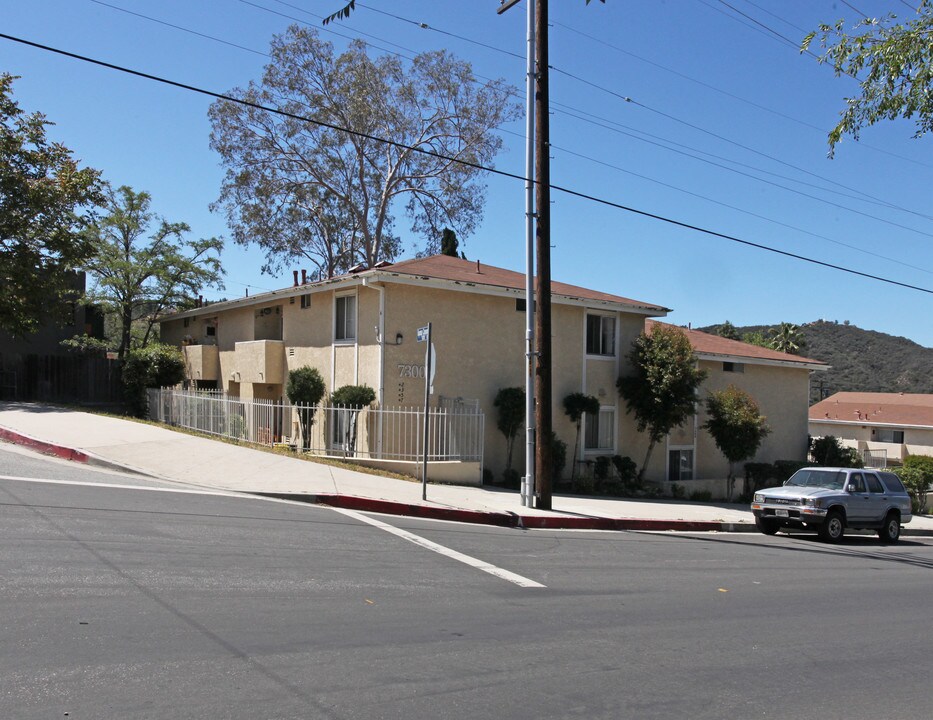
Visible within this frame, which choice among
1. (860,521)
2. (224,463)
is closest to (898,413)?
(860,521)

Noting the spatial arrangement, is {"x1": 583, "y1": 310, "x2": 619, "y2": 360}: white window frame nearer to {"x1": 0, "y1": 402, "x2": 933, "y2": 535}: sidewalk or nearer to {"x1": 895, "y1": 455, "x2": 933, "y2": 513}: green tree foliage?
{"x1": 0, "y1": 402, "x2": 933, "y2": 535}: sidewalk

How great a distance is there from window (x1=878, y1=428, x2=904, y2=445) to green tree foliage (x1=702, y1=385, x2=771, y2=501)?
3029 centimetres

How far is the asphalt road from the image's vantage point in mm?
5078

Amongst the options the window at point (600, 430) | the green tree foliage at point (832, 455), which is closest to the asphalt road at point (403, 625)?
the window at point (600, 430)

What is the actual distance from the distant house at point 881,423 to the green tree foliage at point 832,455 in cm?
1788

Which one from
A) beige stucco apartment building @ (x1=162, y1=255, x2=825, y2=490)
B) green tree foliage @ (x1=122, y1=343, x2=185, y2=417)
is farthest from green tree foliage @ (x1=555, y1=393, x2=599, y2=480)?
green tree foliage @ (x1=122, y1=343, x2=185, y2=417)

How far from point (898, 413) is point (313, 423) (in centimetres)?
4358

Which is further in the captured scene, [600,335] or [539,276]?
[600,335]

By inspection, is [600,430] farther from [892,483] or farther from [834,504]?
[834,504]

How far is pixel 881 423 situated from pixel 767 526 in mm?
39070

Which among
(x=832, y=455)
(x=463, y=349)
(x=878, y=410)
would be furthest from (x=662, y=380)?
(x=878, y=410)

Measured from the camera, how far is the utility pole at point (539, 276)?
15.7 m

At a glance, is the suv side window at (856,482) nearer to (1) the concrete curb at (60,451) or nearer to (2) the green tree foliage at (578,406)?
(2) the green tree foliage at (578,406)

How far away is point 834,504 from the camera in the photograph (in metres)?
16.2
